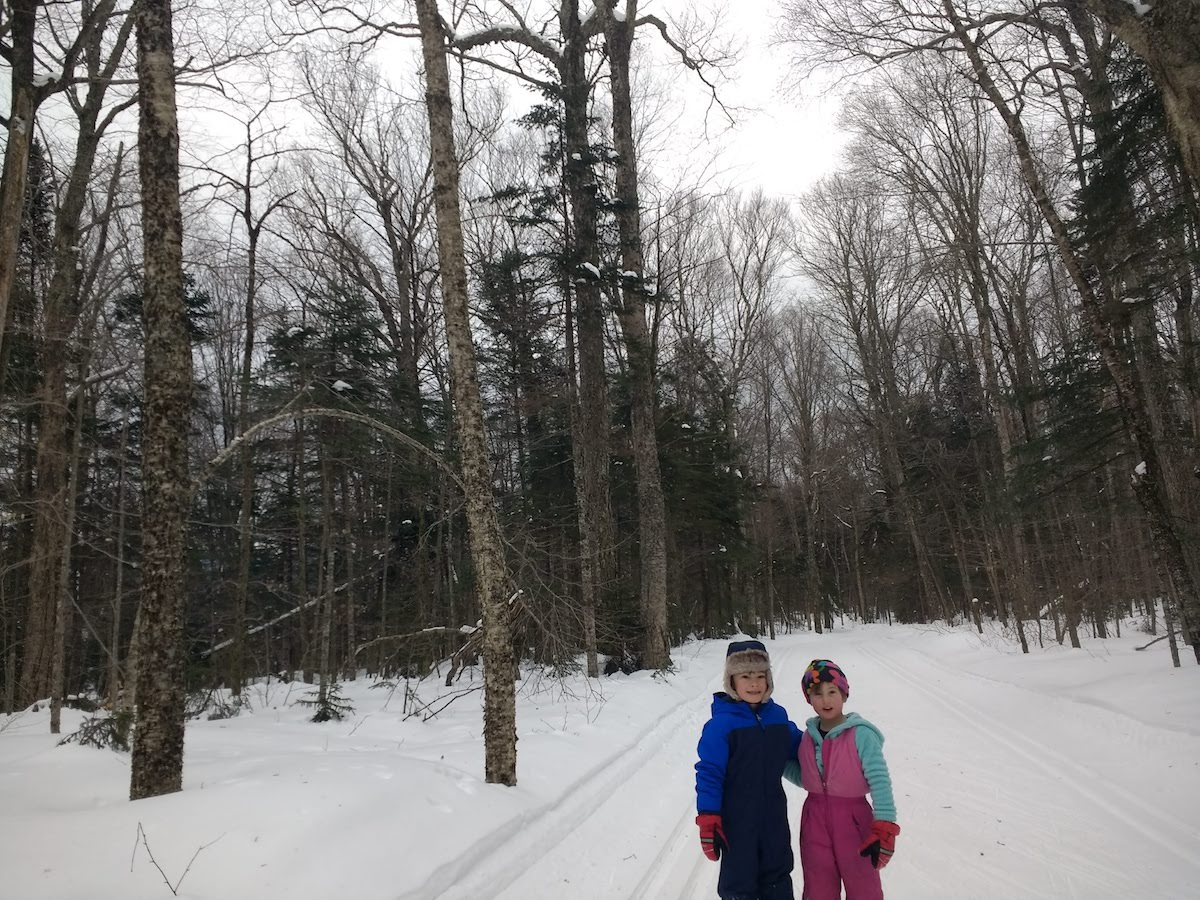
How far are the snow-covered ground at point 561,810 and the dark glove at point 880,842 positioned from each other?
1.54m

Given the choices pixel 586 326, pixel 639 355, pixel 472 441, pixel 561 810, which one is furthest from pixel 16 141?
pixel 639 355

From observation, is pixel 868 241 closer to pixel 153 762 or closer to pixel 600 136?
pixel 600 136

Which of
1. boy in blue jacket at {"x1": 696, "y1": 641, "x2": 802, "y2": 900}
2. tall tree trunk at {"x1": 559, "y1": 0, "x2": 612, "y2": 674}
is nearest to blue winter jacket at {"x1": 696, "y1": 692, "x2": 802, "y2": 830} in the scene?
boy in blue jacket at {"x1": 696, "y1": 641, "x2": 802, "y2": 900}

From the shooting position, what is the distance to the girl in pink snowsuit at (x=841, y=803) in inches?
110

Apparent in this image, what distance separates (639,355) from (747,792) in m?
11.6

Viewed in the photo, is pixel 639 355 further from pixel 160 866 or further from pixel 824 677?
pixel 160 866

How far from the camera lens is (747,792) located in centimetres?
296

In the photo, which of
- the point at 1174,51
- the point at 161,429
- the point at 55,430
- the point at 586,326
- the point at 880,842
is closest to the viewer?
the point at 880,842

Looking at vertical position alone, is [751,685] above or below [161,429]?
below

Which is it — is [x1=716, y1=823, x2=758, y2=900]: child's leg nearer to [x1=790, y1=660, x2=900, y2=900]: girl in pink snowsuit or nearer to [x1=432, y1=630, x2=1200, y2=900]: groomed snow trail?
[x1=790, y1=660, x2=900, y2=900]: girl in pink snowsuit

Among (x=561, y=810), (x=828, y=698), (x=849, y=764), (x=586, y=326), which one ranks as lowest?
(x=561, y=810)

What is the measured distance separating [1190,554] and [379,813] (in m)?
10.5

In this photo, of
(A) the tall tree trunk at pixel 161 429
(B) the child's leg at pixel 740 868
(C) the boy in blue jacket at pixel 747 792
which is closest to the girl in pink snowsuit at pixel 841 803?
(C) the boy in blue jacket at pixel 747 792

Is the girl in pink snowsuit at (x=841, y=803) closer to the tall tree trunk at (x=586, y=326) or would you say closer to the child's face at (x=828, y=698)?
the child's face at (x=828, y=698)
